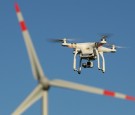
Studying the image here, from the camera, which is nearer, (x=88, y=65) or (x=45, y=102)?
(x=45, y=102)

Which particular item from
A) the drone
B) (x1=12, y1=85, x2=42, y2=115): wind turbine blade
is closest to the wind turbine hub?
(x1=12, y1=85, x2=42, y2=115): wind turbine blade

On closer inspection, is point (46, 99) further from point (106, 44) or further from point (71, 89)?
point (106, 44)

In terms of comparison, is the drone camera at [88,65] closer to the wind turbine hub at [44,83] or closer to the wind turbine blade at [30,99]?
the wind turbine blade at [30,99]

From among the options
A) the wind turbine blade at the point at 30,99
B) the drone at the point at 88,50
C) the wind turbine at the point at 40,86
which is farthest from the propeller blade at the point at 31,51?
the drone at the point at 88,50

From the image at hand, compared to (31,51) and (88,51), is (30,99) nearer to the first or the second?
(31,51)

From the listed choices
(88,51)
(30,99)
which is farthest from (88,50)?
(30,99)

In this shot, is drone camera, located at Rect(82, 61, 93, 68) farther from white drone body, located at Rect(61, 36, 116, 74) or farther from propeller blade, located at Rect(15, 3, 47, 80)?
propeller blade, located at Rect(15, 3, 47, 80)

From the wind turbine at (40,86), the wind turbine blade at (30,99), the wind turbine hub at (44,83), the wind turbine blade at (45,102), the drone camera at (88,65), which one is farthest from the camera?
the drone camera at (88,65)
